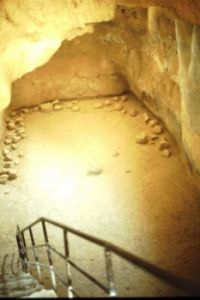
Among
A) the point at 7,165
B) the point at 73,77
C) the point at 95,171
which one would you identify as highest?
the point at 73,77

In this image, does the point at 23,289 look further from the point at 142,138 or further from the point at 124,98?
the point at 124,98

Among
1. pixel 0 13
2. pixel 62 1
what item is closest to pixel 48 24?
pixel 62 1

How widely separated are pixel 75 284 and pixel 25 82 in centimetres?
618

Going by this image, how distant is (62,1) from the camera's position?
6.48m

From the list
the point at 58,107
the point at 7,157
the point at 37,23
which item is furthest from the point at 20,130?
the point at 37,23

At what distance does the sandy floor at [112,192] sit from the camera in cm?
667

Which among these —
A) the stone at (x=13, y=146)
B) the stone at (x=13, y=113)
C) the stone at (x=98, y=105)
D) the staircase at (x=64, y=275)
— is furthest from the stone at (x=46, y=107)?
the staircase at (x=64, y=275)

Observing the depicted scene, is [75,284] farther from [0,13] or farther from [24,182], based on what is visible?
[0,13]

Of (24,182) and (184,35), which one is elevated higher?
(184,35)

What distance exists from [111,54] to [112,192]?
159 inches

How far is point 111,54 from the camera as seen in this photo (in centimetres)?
1062

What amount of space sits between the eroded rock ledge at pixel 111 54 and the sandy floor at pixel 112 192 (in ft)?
2.47

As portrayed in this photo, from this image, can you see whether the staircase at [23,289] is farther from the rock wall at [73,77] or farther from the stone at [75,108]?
the rock wall at [73,77]

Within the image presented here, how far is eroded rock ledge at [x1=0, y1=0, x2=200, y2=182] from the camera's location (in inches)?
247
